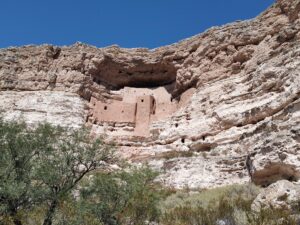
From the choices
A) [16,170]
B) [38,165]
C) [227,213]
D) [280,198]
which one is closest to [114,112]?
[38,165]

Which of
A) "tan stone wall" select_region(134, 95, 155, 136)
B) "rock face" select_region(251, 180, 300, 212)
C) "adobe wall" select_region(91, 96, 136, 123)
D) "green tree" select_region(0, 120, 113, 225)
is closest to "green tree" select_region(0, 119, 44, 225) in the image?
"green tree" select_region(0, 120, 113, 225)

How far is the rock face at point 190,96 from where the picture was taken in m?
14.3

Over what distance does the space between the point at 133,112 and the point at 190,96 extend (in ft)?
11.3

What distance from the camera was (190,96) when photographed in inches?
870

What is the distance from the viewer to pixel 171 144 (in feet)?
63.9

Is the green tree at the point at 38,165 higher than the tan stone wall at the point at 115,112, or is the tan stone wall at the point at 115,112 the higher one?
the tan stone wall at the point at 115,112

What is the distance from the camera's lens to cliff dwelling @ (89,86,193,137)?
2270 centimetres

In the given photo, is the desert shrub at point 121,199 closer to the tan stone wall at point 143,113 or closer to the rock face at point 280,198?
the rock face at point 280,198

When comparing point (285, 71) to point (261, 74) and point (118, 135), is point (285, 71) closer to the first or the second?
point (261, 74)

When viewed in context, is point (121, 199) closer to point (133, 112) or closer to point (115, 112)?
point (133, 112)

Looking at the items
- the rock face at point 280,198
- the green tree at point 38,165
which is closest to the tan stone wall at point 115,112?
the green tree at point 38,165

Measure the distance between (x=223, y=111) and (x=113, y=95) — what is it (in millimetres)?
8951

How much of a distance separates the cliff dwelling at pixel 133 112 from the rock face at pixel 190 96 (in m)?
0.06

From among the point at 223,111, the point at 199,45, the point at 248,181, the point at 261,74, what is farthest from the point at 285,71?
the point at 199,45
